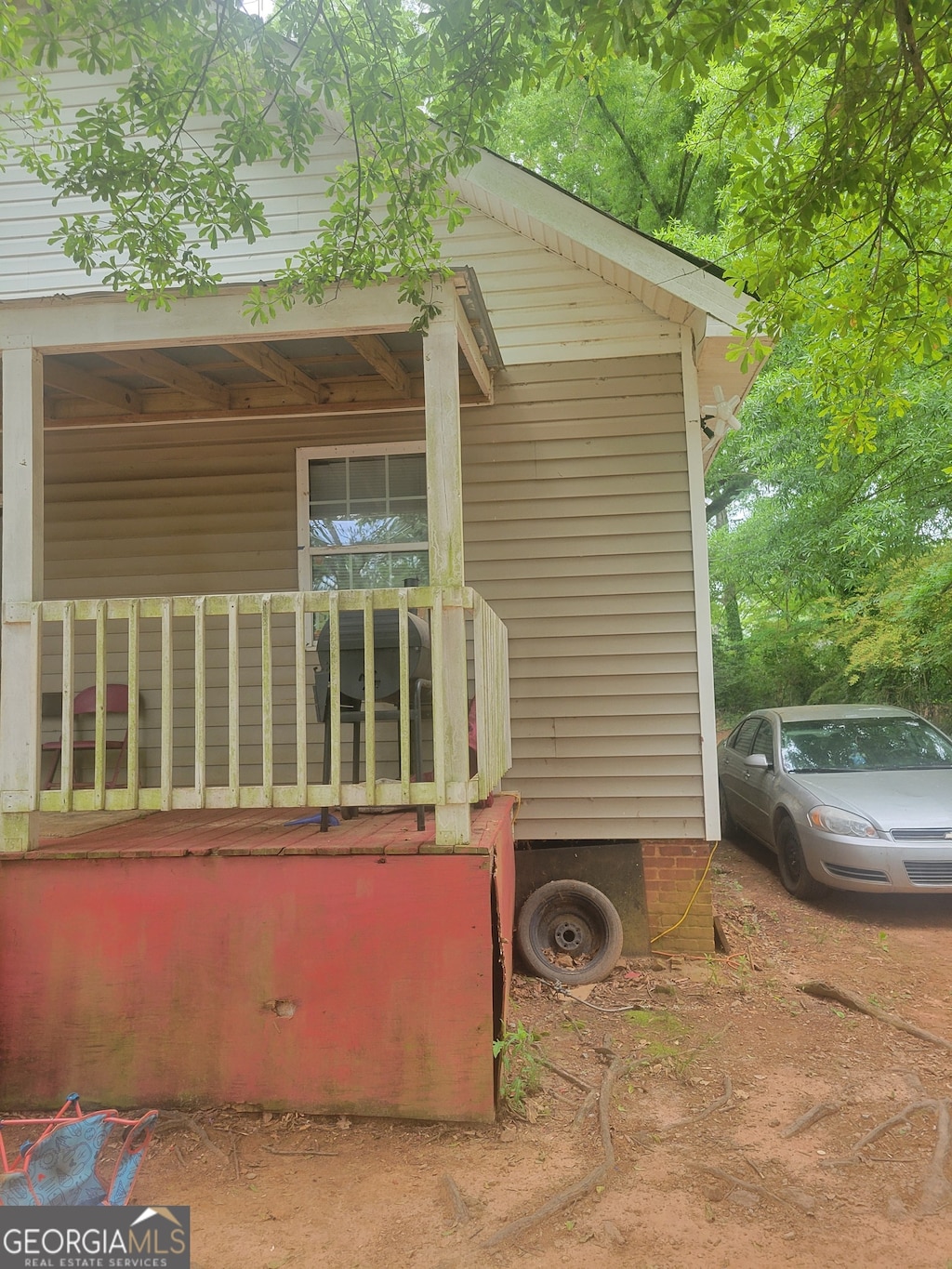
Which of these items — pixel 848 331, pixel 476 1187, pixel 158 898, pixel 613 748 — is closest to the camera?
pixel 476 1187

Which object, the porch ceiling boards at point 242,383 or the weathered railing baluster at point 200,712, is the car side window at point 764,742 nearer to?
the porch ceiling boards at point 242,383

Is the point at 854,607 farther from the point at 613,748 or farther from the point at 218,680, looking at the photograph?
the point at 218,680

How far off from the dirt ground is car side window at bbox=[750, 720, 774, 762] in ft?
9.60

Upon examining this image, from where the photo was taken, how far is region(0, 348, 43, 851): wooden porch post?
11.9 ft

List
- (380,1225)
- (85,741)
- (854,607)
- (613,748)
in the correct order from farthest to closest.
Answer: (854,607) → (85,741) → (613,748) → (380,1225)

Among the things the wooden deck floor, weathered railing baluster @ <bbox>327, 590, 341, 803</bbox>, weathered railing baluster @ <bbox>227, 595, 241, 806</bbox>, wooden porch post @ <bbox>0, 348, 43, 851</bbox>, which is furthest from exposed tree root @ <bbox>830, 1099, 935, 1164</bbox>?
wooden porch post @ <bbox>0, 348, 43, 851</bbox>

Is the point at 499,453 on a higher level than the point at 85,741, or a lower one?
higher

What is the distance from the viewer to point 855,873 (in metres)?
6.00

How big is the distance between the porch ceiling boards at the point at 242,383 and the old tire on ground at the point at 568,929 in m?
3.18

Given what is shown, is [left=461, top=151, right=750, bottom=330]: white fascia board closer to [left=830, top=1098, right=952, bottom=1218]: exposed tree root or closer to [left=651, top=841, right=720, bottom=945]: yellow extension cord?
[left=651, top=841, right=720, bottom=945]: yellow extension cord

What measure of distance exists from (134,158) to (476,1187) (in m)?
4.48

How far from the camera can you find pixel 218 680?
6062mm

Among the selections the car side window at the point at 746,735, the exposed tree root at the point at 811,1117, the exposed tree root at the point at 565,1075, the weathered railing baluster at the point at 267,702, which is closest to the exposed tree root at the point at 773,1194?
the exposed tree root at the point at 811,1117

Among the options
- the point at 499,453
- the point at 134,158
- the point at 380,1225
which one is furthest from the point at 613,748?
the point at 134,158
